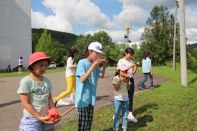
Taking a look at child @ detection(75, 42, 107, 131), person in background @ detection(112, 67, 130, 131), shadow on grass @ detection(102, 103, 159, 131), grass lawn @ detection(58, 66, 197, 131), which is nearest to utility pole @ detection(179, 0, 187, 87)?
grass lawn @ detection(58, 66, 197, 131)

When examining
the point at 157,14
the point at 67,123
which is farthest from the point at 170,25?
the point at 67,123

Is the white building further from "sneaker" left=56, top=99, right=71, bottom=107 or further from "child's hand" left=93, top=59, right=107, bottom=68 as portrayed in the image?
"child's hand" left=93, top=59, right=107, bottom=68

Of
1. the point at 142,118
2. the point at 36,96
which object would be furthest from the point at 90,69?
the point at 142,118

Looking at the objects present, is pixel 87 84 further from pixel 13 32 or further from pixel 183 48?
pixel 13 32

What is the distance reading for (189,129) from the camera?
8.80m

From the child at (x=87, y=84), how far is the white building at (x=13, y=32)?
44.0 m

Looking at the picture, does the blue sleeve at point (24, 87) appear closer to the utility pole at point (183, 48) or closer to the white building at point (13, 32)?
the utility pole at point (183, 48)

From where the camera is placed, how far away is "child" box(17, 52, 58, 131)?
16.1 ft

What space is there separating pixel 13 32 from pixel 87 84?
4609 centimetres

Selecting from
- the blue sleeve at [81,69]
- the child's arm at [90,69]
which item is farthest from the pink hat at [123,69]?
the child's arm at [90,69]

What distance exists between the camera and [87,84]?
659 centimetres

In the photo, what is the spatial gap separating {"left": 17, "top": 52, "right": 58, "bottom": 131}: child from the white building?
4540cm

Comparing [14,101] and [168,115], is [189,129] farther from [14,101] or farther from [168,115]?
[14,101]

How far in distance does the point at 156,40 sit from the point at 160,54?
2.64 m
